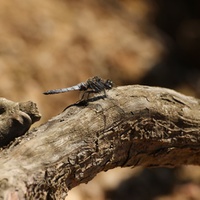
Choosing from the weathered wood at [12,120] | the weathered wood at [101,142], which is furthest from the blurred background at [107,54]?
the weathered wood at [12,120]

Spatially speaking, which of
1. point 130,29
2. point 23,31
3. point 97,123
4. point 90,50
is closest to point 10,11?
point 23,31

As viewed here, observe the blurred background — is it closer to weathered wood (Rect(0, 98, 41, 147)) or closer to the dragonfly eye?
the dragonfly eye

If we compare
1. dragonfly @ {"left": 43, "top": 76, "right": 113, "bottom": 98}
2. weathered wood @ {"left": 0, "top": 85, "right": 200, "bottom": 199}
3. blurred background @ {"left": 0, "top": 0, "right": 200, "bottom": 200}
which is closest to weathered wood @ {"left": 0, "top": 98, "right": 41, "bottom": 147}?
weathered wood @ {"left": 0, "top": 85, "right": 200, "bottom": 199}

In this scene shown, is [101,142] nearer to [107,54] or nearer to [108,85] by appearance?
[108,85]

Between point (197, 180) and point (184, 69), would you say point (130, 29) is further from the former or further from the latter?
point (197, 180)

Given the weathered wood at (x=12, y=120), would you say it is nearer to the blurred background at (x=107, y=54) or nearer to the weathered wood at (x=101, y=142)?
the weathered wood at (x=101, y=142)

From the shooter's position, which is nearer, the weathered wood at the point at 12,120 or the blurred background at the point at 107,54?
the weathered wood at the point at 12,120
